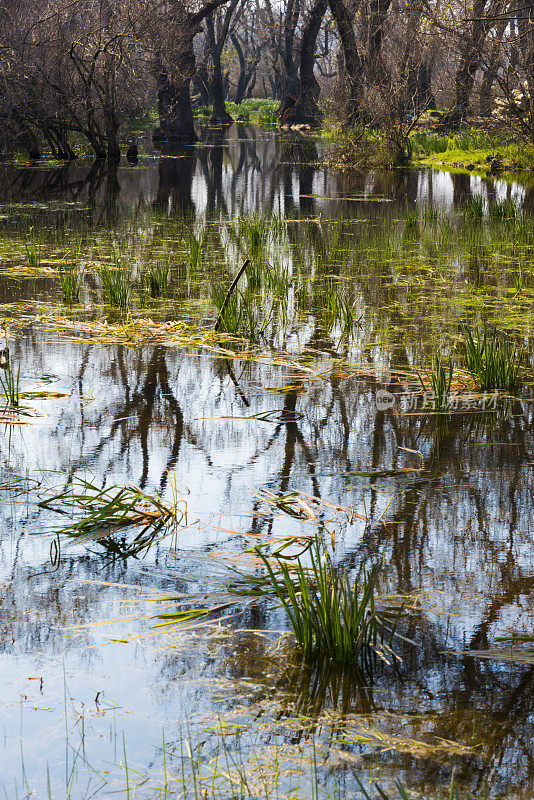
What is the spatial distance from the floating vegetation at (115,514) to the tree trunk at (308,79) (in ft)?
99.7

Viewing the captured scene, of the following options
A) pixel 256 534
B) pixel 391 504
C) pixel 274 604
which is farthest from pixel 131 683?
pixel 391 504

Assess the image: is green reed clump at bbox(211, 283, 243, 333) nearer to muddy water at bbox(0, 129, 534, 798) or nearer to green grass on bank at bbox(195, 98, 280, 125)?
muddy water at bbox(0, 129, 534, 798)

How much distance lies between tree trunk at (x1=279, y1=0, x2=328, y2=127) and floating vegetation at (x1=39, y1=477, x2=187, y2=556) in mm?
30375

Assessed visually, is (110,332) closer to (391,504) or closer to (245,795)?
(391,504)

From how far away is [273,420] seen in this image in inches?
160

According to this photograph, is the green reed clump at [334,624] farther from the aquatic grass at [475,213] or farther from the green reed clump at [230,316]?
the aquatic grass at [475,213]

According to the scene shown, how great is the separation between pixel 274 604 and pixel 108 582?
20.0 inches

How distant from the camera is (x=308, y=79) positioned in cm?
3456

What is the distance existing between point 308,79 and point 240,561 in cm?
3446

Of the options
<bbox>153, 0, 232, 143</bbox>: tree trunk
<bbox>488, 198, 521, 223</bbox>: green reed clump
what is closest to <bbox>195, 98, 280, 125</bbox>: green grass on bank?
<bbox>153, 0, 232, 143</bbox>: tree trunk

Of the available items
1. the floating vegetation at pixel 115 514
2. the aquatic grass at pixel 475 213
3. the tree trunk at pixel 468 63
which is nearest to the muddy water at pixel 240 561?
the floating vegetation at pixel 115 514

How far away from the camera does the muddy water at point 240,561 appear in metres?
1.90

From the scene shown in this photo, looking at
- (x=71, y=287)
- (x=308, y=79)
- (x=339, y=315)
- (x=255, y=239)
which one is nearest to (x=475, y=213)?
(x=255, y=239)

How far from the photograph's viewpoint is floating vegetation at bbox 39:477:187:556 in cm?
287
